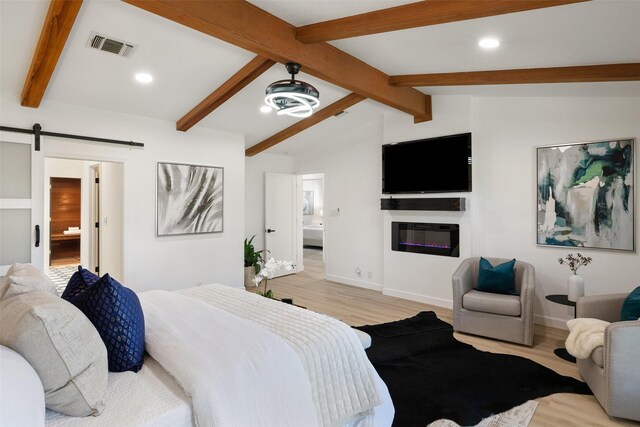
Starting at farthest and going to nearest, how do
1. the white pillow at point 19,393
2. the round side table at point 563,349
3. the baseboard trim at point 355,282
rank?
the baseboard trim at point 355,282
the round side table at point 563,349
the white pillow at point 19,393

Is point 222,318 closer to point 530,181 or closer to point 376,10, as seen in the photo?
point 376,10

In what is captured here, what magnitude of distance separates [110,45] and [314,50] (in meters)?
1.78

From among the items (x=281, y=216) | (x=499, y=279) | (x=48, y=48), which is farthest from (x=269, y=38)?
(x=281, y=216)

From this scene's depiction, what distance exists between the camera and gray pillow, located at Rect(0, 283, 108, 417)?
1170mm

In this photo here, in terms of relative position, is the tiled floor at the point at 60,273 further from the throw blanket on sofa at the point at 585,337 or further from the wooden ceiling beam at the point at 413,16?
the throw blanket on sofa at the point at 585,337

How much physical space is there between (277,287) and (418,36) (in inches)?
175

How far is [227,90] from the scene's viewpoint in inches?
156

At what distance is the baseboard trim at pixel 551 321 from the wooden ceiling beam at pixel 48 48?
17.5ft

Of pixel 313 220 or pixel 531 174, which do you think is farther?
pixel 313 220

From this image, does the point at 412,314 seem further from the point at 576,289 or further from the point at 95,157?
the point at 95,157

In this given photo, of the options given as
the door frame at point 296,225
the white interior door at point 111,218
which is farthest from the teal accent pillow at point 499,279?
the white interior door at point 111,218

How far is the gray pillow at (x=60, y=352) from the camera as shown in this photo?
3.84ft

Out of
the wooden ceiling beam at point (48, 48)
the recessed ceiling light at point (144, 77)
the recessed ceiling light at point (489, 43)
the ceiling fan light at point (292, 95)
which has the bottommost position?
the ceiling fan light at point (292, 95)

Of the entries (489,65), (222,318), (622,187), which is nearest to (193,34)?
(222,318)
